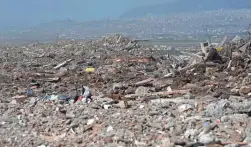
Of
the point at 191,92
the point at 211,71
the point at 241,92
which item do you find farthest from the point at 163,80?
the point at 241,92

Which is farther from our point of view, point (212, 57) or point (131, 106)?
point (212, 57)

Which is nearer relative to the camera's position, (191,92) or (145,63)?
(191,92)

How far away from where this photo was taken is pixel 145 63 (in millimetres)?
21547

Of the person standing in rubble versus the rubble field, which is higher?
the person standing in rubble

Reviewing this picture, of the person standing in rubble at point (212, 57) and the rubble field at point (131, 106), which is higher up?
the person standing in rubble at point (212, 57)

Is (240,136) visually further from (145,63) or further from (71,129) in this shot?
(145,63)

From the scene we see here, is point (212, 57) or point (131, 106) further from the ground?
point (212, 57)

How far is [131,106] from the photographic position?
11.8 m

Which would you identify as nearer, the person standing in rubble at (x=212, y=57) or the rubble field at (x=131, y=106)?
the rubble field at (x=131, y=106)

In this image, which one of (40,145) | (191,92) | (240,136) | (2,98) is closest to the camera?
(240,136)

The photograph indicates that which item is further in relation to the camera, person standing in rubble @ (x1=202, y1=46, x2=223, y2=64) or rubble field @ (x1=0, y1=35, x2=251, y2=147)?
person standing in rubble @ (x1=202, y1=46, x2=223, y2=64)

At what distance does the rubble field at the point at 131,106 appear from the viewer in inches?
359

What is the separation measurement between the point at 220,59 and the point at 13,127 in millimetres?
8375

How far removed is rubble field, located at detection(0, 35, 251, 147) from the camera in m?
9.11
